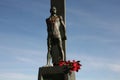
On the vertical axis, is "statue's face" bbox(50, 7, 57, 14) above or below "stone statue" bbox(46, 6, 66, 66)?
above

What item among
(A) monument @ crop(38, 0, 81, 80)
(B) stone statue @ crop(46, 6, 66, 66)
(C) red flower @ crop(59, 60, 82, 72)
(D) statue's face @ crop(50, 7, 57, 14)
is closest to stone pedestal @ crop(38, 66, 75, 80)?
(A) monument @ crop(38, 0, 81, 80)

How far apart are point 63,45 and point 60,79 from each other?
1663 millimetres

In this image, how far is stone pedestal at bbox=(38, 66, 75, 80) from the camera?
37.9ft

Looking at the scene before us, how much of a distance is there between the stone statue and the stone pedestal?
0.45 m

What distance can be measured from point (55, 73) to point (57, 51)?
1.13 meters

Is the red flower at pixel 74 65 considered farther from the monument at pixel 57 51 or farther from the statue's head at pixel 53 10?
the statue's head at pixel 53 10

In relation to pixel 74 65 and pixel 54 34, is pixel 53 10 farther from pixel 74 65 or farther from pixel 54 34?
pixel 74 65

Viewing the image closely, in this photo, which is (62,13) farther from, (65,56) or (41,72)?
(41,72)

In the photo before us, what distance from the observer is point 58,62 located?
12125mm

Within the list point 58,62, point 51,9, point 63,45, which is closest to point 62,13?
point 51,9

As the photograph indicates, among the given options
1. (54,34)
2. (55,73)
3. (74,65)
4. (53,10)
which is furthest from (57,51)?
(53,10)

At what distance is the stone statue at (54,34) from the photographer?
1229cm

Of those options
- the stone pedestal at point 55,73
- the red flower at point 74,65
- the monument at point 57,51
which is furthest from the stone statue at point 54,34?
the red flower at point 74,65

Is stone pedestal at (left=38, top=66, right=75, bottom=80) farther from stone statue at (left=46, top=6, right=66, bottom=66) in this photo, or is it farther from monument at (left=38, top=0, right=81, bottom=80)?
stone statue at (left=46, top=6, right=66, bottom=66)
